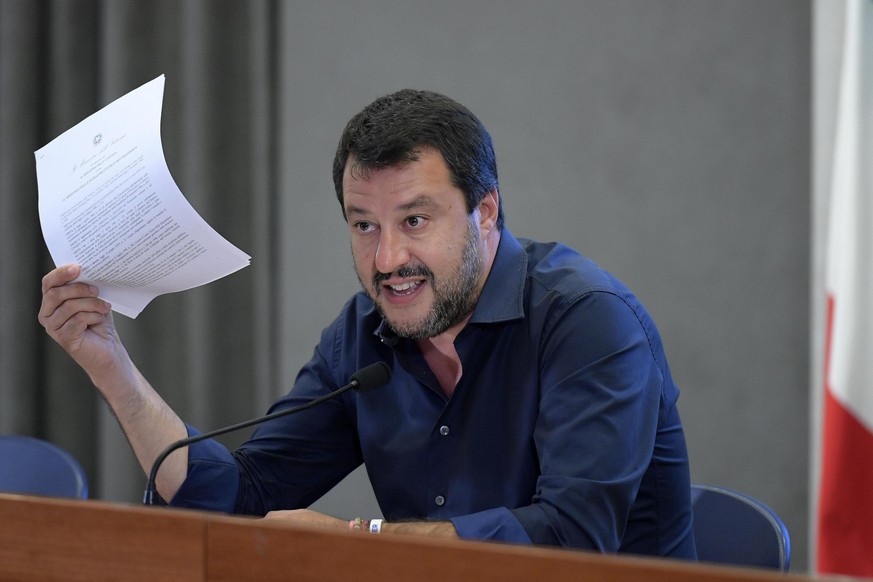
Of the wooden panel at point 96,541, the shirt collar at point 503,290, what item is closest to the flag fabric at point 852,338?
the shirt collar at point 503,290

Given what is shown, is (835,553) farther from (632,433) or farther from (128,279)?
(128,279)

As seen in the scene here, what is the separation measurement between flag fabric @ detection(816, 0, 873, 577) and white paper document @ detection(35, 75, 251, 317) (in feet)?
4.67

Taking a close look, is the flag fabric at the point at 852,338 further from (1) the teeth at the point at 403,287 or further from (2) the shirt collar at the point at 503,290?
(1) the teeth at the point at 403,287

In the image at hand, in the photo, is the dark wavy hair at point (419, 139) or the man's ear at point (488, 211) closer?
the dark wavy hair at point (419, 139)

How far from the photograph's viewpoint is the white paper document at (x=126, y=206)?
1.37m

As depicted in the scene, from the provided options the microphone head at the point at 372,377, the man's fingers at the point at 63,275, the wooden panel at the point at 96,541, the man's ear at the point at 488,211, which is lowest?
the wooden panel at the point at 96,541

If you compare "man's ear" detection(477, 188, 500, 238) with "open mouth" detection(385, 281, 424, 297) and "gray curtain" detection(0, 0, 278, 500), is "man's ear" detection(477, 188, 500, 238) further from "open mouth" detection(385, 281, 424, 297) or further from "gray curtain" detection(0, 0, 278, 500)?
"gray curtain" detection(0, 0, 278, 500)

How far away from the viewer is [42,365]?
2.94 meters

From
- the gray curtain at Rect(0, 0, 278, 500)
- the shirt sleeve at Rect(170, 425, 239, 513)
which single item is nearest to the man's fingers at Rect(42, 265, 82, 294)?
the shirt sleeve at Rect(170, 425, 239, 513)

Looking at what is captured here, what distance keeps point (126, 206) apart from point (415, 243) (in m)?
0.50

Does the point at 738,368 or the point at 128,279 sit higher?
the point at 128,279

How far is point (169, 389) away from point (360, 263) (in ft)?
4.77

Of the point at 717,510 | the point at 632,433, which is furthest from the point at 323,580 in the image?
the point at 717,510

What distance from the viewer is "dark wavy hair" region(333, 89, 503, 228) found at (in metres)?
1.64
